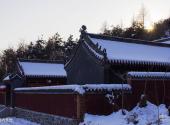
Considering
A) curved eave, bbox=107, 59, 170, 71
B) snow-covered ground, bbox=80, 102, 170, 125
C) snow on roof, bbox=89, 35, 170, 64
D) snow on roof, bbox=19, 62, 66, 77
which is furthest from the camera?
snow on roof, bbox=19, 62, 66, 77

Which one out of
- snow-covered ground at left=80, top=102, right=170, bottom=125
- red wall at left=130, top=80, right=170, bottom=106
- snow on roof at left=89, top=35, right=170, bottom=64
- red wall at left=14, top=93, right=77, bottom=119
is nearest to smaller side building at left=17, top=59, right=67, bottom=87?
red wall at left=14, top=93, right=77, bottom=119

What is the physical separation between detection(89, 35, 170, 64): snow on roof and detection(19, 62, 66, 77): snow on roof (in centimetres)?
1303

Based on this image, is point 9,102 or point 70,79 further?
point 9,102

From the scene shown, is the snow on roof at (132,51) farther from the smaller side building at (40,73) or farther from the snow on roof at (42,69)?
the snow on roof at (42,69)

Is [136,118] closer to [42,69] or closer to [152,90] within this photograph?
[152,90]

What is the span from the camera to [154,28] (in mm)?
84812

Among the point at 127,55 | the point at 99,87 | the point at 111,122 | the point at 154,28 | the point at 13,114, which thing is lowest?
the point at 13,114

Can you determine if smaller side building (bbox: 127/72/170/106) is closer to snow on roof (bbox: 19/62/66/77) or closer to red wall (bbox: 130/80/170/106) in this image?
red wall (bbox: 130/80/170/106)

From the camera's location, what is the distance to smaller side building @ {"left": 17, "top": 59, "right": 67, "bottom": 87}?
114 ft

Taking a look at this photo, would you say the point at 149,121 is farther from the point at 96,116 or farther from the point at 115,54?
the point at 115,54

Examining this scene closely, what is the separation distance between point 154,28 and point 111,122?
7132cm

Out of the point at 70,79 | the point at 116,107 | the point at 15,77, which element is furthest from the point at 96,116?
the point at 15,77

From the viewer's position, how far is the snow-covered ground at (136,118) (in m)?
15.0

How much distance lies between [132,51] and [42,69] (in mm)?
15540
